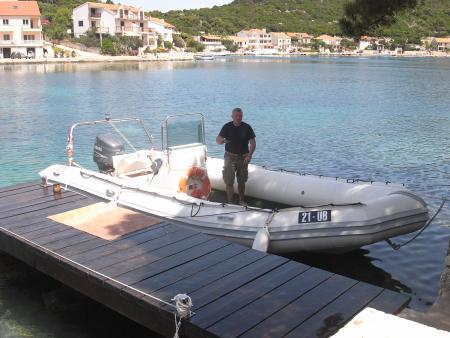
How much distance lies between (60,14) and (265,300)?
3576 inches

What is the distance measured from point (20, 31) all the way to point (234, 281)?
2822 inches

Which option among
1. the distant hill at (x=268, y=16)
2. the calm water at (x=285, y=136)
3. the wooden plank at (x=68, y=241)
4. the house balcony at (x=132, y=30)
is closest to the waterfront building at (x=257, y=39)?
the distant hill at (x=268, y=16)

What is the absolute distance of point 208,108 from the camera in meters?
27.8

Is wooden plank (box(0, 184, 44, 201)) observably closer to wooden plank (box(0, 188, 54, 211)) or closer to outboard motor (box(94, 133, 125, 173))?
wooden plank (box(0, 188, 54, 211))

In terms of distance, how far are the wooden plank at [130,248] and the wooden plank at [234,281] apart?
115 cm

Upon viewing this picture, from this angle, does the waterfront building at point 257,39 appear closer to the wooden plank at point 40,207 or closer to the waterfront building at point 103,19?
the waterfront building at point 103,19

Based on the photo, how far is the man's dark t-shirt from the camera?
809 cm

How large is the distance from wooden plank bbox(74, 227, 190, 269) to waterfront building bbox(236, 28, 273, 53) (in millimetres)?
152816

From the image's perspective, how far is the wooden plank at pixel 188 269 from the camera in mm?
5020

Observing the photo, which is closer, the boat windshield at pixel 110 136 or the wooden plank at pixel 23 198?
the wooden plank at pixel 23 198

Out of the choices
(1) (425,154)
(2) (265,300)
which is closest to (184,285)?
(2) (265,300)

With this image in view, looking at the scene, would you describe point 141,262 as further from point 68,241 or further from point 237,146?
point 237,146

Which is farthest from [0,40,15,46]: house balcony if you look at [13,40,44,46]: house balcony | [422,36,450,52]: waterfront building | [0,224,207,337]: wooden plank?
[422,36,450,52]: waterfront building

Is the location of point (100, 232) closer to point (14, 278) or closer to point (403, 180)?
point (14, 278)
